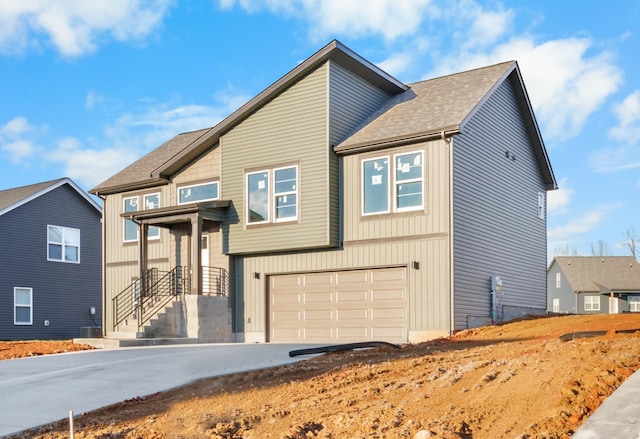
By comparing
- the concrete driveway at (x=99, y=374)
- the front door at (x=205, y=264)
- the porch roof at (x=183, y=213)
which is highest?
the porch roof at (x=183, y=213)

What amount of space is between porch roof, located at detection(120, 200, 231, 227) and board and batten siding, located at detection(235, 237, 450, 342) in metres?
1.60

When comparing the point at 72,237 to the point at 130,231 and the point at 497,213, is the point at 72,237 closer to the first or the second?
the point at 130,231

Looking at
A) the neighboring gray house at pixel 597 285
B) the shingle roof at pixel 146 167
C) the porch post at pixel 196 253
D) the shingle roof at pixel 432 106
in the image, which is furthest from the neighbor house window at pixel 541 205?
the neighboring gray house at pixel 597 285

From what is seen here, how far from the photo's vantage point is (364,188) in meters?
18.1

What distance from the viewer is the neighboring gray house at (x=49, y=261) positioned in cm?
2834

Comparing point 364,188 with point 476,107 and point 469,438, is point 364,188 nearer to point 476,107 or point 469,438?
point 476,107

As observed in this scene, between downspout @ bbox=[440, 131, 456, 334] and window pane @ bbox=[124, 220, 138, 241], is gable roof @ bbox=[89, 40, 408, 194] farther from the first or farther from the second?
downspout @ bbox=[440, 131, 456, 334]

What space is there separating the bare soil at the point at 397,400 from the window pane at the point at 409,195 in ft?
22.2

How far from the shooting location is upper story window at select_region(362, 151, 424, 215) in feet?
56.6

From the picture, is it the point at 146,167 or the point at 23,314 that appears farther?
the point at 23,314

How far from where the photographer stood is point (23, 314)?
28.6 meters

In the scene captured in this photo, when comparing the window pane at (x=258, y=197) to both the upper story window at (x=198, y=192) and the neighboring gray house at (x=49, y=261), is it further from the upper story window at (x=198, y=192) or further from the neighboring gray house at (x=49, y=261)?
the neighboring gray house at (x=49, y=261)

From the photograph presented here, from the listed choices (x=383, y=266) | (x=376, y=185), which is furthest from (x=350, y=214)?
(x=383, y=266)

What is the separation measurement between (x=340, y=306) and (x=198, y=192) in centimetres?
628
